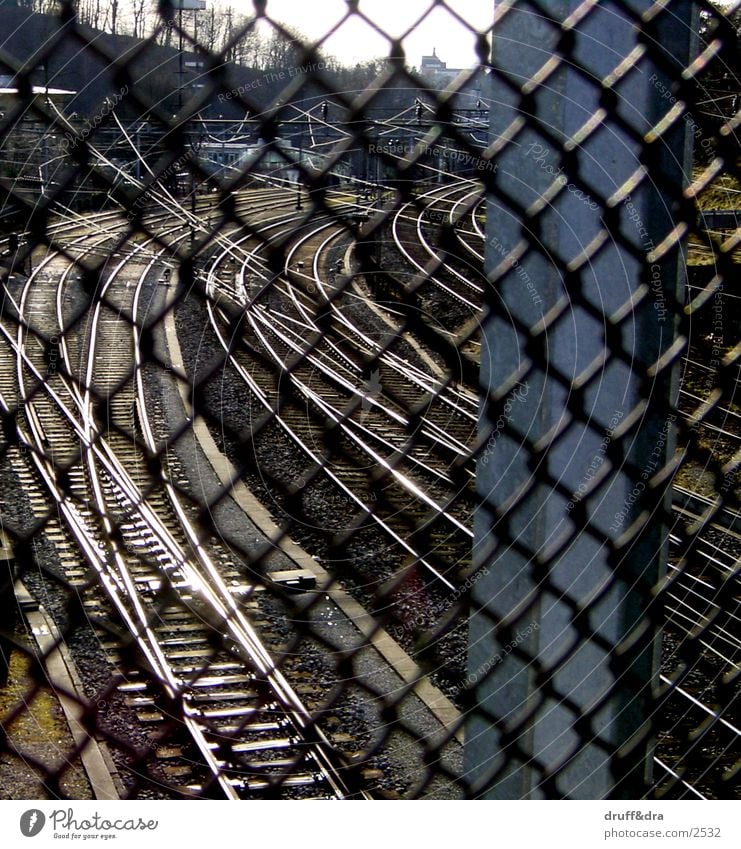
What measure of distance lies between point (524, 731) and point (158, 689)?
1.12m

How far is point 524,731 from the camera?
902mm

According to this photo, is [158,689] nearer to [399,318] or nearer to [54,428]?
[54,428]

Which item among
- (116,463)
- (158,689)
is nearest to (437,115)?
(116,463)
